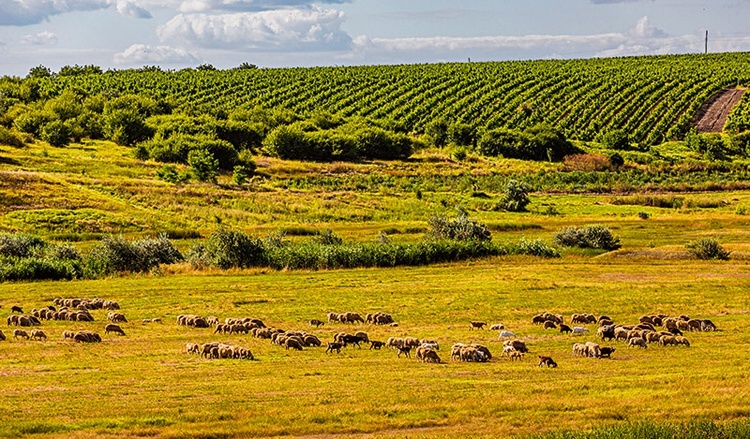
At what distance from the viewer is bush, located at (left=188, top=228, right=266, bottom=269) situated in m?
63.3

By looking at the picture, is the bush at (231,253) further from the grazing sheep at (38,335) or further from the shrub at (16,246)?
the grazing sheep at (38,335)

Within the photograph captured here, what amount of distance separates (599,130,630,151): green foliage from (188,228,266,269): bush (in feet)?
327

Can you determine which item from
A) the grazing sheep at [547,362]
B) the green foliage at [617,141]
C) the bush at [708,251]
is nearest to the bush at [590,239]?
the bush at [708,251]

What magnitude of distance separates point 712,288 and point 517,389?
1174 inches

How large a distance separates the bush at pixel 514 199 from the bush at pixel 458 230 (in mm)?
24717

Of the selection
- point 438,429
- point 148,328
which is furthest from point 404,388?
point 148,328

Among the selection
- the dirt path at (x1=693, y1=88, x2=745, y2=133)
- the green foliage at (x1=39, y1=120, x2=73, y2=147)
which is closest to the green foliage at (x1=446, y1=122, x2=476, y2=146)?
the dirt path at (x1=693, y1=88, x2=745, y2=133)

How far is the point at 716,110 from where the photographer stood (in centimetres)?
17800

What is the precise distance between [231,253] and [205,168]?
161ft

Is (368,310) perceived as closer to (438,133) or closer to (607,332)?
(607,332)

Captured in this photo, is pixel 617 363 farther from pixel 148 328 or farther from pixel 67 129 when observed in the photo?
pixel 67 129

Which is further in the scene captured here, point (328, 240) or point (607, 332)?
point (328, 240)

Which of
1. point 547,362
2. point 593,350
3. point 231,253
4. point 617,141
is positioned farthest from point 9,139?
point 547,362

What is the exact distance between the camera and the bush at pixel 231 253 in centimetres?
6328
